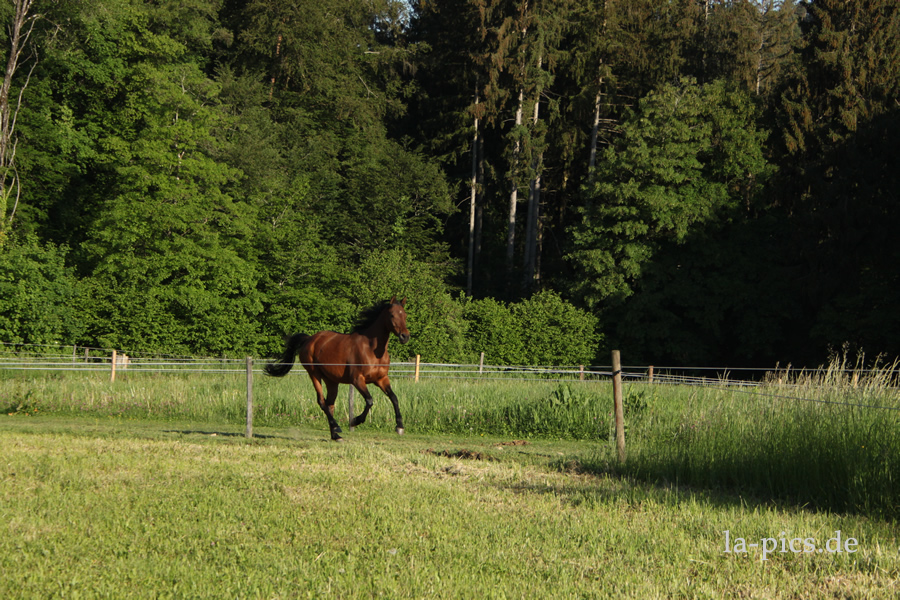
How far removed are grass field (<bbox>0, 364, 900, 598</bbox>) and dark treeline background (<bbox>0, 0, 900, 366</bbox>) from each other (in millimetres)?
18597

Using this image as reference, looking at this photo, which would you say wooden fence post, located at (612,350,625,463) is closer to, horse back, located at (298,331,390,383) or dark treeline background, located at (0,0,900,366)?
horse back, located at (298,331,390,383)

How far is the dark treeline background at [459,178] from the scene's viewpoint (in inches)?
1236

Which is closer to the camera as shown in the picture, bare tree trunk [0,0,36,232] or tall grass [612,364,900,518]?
tall grass [612,364,900,518]

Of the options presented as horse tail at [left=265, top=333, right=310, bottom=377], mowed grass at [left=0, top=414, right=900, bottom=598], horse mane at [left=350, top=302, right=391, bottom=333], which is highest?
horse mane at [left=350, top=302, right=391, bottom=333]

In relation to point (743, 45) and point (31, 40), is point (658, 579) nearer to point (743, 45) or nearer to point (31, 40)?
point (31, 40)

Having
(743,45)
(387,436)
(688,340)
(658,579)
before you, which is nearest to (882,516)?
(658,579)

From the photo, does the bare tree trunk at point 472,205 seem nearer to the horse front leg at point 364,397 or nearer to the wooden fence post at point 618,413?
the horse front leg at point 364,397

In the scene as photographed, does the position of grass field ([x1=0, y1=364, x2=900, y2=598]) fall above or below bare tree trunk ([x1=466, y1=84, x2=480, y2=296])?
below

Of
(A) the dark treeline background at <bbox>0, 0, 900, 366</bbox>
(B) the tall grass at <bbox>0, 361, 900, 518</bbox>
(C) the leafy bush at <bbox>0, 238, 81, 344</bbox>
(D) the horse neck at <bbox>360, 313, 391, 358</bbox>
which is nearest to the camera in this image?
(B) the tall grass at <bbox>0, 361, 900, 518</bbox>

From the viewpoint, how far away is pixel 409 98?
47938 millimetres

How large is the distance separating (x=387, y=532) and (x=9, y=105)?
3341cm

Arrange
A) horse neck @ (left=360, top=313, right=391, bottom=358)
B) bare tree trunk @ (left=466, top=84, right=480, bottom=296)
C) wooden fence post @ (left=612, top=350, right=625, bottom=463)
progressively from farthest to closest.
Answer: bare tree trunk @ (left=466, top=84, right=480, bottom=296), horse neck @ (left=360, top=313, right=391, bottom=358), wooden fence post @ (left=612, top=350, right=625, bottom=463)

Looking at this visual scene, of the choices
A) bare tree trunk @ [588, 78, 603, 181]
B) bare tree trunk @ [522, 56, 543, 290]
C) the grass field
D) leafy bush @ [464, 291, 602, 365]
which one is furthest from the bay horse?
bare tree trunk @ [588, 78, 603, 181]

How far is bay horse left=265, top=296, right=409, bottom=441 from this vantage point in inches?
514
